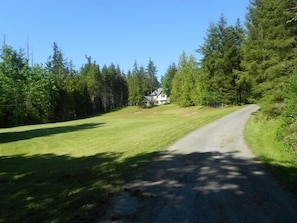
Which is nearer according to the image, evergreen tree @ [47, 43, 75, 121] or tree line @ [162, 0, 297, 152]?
tree line @ [162, 0, 297, 152]

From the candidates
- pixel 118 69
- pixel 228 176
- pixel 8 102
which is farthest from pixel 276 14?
pixel 118 69

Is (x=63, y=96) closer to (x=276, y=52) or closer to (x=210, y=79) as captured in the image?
(x=210, y=79)

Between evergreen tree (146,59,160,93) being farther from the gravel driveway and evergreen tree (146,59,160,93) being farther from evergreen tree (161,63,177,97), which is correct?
the gravel driveway

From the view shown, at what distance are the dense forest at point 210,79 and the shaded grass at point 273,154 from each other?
0.86m

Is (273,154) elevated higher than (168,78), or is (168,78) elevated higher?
(168,78)

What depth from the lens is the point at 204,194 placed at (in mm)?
8406

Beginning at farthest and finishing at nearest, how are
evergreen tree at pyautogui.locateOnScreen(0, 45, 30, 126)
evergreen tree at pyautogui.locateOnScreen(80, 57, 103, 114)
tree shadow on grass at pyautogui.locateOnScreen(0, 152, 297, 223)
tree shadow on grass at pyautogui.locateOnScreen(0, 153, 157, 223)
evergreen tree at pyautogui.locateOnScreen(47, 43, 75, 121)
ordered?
evergreen tree at pyautogui.locateOnScreen(80, 57, 103, 114), evergreen tree at pyautogui.locateOnScreen(47, 43, 75, 121), evergreen tree at pyautogui.locateOnScreen(0, 45, 30, 126), tree shadow on grass at pyautogui.locateOnScreen(0, 153, 157, 223), tree shadow on grass at pyautogui.locateOnScreen(0, 152, 297, 223)

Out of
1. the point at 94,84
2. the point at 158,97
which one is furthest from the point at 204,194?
the point at 158,97

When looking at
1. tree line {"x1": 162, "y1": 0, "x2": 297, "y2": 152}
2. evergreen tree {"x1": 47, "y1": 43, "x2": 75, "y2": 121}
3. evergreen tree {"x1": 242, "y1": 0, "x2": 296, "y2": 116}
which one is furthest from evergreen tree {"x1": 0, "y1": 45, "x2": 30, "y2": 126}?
evergreen tree {"x1": 242, "y1": 0, "x2": 296, "y2": 116}

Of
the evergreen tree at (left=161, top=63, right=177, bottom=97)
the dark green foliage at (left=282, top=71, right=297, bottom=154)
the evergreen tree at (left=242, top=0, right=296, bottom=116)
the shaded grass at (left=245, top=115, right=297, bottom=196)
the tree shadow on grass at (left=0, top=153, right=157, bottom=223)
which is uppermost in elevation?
the evergreen tree at (left=161, top=63, right=177, bottom=97)

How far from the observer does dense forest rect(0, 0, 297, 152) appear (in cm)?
2267

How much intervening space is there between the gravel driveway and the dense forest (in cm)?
544

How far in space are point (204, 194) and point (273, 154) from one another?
6572mm

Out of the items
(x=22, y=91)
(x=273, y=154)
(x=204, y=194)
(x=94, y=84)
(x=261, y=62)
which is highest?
(x=94, y=84)
